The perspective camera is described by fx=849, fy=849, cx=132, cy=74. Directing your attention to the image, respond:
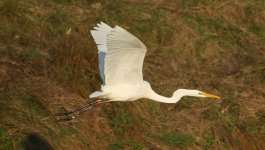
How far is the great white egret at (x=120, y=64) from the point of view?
768 centimetres

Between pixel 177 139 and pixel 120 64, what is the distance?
6.93 feet

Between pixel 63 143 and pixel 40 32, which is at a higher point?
pixel 40 32

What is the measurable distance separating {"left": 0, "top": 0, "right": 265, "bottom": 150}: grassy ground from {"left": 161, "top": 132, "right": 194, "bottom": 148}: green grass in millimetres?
12

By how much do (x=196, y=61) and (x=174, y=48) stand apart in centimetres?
35

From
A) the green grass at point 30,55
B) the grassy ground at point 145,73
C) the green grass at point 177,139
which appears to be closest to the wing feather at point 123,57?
the grassy ground at point 145,73

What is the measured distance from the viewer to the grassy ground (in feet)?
31.1

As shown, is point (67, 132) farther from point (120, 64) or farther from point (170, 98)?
point (120, 64)

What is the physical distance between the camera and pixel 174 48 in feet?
37.9

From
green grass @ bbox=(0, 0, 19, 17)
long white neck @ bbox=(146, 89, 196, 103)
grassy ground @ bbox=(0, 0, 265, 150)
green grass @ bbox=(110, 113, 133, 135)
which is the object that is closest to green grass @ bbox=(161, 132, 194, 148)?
grassy ground @ bbox=(0, 0, 265, 150)

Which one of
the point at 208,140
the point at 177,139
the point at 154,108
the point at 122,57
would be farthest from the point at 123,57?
the point at 208,140

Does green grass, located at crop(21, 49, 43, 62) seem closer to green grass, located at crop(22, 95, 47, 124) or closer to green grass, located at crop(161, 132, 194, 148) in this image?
green grass, located at crop(22, 95, 47, 124)

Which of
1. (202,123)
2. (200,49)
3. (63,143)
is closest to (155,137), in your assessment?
(202,123)

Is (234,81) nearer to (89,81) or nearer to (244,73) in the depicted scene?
(244,73)

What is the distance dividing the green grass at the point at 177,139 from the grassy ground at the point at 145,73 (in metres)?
0.01
